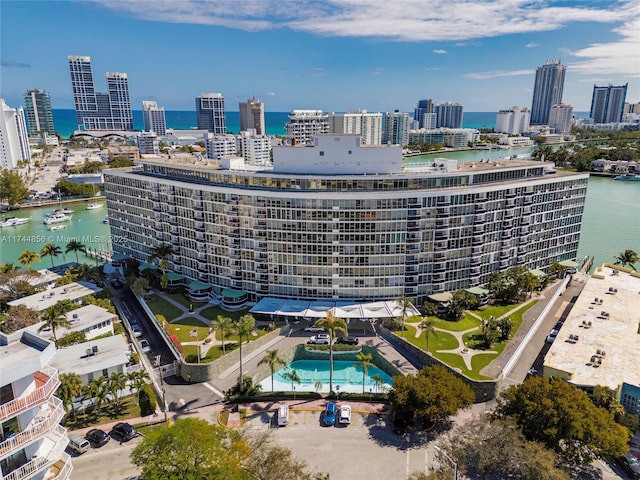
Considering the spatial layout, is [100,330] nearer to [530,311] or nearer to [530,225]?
[530,311]

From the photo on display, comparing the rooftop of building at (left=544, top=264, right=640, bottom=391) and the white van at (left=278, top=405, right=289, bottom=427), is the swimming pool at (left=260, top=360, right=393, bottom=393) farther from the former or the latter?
the rooftop of building at (left=544, top=264, right=640, bottom=391)

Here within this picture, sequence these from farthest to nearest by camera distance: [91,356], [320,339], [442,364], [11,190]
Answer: [11,190], [320,339], [442,364], [91,356]

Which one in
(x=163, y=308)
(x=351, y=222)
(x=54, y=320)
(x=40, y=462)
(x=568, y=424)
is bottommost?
(x=163, y=308)

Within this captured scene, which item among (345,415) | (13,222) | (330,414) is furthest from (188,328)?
(13,222)

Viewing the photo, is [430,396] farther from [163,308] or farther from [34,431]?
[163,308]

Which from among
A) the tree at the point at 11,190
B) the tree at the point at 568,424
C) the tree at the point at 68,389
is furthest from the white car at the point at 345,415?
the tree at the point at 11,190

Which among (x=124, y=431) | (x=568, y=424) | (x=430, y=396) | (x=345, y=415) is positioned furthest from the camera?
(x=345, y=415)
